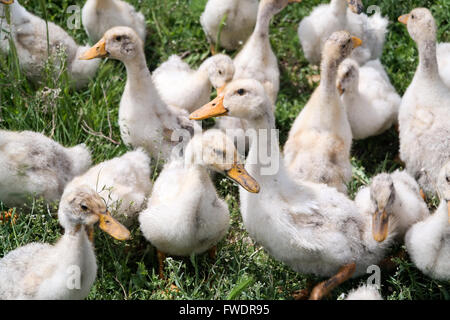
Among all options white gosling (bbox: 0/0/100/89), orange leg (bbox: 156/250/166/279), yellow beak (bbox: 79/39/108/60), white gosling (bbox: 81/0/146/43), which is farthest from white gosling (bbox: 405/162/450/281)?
white gosling (bbox: 81/0/146/43)

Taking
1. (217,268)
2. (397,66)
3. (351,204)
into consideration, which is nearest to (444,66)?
(397,66)

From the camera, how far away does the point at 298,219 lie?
164 inches

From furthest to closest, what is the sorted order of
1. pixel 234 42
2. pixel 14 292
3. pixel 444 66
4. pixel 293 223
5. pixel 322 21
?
pixel 234 42, pixel 322 21, pixel 444 66, pixel 293 223, pixel 14 292

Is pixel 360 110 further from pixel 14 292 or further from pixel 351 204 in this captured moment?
pixel 14 292

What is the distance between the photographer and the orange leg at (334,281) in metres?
4.23

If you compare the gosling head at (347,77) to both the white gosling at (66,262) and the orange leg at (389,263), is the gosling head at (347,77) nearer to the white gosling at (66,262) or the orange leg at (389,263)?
the orange leg at (389,263)

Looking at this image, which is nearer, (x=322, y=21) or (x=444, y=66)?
(x=444, y=66)

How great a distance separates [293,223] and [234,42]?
293 cm

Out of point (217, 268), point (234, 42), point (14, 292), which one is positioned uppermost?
point (234, 42)

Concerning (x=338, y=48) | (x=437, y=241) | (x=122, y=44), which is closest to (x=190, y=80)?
(x=122, y=44)

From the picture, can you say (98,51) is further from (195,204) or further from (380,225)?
(380,225)

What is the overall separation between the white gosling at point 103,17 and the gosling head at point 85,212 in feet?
8.38

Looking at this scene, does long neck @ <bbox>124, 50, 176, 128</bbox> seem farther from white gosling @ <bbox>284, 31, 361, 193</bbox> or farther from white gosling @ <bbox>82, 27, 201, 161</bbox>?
white gosling @ <bbox>284, 31, 361, 193</bbox>
